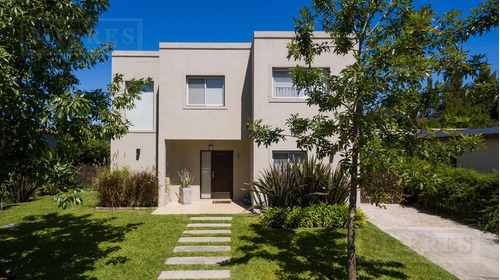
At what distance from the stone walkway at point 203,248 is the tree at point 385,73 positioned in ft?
8.60

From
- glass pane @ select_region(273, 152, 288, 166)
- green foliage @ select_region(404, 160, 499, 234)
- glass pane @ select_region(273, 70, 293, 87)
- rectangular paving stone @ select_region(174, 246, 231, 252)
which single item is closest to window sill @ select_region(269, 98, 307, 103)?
glass pane @ select_region(273, 70, 293, 87)

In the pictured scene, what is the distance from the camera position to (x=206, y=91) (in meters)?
11.2

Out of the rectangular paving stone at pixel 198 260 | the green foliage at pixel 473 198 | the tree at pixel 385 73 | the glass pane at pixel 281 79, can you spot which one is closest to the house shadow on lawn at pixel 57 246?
the rectangular paving stone at pixel 198 260

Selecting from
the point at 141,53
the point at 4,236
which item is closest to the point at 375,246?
the point at 4,236

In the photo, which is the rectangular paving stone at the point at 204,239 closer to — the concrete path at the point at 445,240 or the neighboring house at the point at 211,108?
the neighboring house at the point at 211,108

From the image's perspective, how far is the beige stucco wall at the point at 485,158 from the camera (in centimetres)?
1072

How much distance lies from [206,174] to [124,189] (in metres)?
3.57

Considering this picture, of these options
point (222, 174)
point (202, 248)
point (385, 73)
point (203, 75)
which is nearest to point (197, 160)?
point (222, 174)

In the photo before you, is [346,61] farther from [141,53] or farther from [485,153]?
[141,53]

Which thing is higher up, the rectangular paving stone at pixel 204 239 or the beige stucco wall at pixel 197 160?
the beige stucco wall at pixel 197 160

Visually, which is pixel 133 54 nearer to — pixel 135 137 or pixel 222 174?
pixel 135 137

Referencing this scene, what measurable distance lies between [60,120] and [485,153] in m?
14.4

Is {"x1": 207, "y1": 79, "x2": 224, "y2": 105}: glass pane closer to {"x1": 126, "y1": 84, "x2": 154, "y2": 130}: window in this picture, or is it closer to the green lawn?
{"x1": 126, "y1": 84, "x2": 154, "y2": 130}: window

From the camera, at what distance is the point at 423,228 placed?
8.34m
